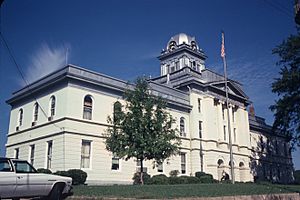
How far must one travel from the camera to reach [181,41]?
58.2 m

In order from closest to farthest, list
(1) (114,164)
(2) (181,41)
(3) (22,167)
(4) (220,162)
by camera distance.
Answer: (3) (22,167) < (1) (114,164) < (4) (220,162) < (2) (181,41)

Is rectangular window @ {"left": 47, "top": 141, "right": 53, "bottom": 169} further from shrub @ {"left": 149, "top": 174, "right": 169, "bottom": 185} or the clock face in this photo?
the clock face

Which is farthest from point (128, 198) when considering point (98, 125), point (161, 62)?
point (161, 62)

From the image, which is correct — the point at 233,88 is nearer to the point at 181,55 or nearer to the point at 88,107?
the point at 181,55

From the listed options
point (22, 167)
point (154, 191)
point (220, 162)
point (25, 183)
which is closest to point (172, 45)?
point (220, 162)

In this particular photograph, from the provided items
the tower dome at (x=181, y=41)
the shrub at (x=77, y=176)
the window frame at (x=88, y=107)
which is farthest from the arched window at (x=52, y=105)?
the tower dome at (x=181, y=41)

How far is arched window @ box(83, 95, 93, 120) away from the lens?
3059 cm

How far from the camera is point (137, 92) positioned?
84.7ft

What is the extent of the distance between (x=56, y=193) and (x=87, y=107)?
19.3 metres

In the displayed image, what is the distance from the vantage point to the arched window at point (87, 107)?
30.6 m

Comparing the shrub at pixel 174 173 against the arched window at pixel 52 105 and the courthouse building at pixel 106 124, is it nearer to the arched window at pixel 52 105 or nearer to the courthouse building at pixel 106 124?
the courthouse building at pixel 106 124

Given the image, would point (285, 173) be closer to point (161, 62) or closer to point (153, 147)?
point (161, 62)

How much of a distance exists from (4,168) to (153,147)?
14.0 meters

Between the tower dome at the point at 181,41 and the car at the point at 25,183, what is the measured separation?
4852 centimetres
